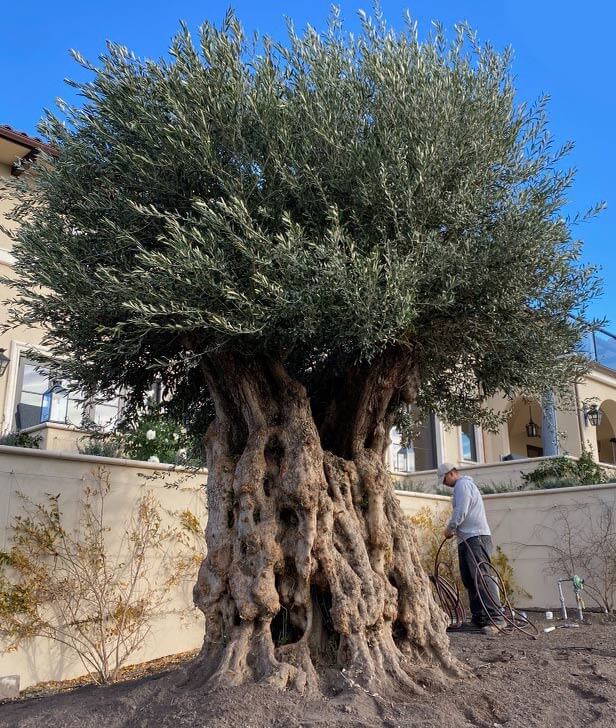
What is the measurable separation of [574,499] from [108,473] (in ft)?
25.1

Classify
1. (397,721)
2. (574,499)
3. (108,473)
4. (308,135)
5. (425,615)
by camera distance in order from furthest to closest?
(574,499)
(108,473)
(425,615)
(308,135)
(397,721)

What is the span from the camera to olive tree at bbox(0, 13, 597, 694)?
5.43 m

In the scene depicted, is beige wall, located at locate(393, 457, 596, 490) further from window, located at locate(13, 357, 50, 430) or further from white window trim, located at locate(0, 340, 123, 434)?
white window trim, located at locate(0, 340, 123, 434)

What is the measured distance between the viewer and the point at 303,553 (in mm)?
5668

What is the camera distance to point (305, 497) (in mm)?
5797

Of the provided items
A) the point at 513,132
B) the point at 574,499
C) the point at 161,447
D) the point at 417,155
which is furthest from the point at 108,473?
the point at 574,499

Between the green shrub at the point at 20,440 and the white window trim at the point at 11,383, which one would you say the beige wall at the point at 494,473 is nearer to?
the green shrub at the point at 20,440

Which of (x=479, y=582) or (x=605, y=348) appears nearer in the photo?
(x=479, y=582)

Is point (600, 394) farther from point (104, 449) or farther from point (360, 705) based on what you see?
point (360, 705)

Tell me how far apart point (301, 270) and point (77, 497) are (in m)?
4.18

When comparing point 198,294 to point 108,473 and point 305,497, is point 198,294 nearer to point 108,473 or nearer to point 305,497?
point 305,497

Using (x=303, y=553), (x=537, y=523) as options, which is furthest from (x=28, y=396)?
(x=537, y=523)

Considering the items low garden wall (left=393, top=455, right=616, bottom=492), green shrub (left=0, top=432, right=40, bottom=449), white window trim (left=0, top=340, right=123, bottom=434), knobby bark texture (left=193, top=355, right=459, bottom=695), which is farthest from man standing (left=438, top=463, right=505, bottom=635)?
white window trim (left=0, top=340, right=123, bottom=434)

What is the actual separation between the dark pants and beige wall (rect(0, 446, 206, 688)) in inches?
131
